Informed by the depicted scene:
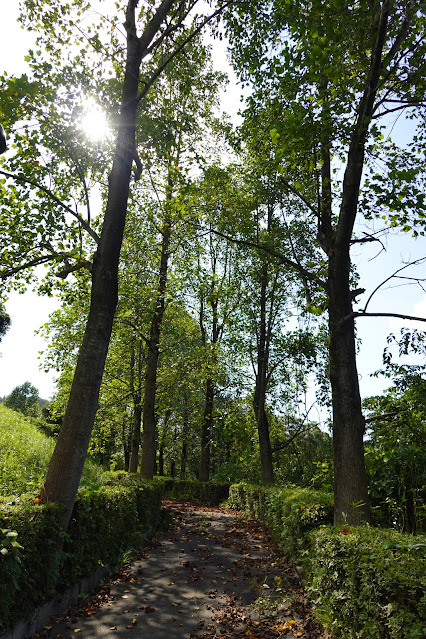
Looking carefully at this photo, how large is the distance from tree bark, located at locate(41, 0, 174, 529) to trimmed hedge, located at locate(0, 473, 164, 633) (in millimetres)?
473

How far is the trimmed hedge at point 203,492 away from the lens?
22.2 meters

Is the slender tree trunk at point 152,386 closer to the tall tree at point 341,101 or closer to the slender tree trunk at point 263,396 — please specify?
the slender tree trunk at point 263,396

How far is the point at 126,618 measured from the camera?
5230mm

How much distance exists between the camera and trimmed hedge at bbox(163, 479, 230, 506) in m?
22.2

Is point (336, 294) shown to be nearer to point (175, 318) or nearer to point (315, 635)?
point (315, 635)

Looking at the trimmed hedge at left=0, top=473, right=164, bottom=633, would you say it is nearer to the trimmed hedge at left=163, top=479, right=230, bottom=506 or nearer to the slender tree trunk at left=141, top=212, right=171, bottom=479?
the slender tree trunk at left=141, top=212, right=171, bottom=479

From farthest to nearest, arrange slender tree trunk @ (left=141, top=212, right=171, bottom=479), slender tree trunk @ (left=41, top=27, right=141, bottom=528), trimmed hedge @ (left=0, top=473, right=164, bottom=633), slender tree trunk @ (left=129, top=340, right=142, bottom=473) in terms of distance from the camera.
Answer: slender tree trunk @ (left=129, top=340, right=142, bottom=473), slender tree trunk @ (left=141, top=212, right=171, bottom=479), slender tree trunk @ (left=41, top=27, right=141, bottom=528), trimmed hedge @ (left=0, top=473, right=164, bottom=633)

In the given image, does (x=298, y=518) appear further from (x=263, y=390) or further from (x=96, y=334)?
(x=263, y=390)

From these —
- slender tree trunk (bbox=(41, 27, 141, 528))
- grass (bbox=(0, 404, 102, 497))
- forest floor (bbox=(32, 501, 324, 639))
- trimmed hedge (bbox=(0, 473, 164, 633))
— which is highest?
slender tree trunk (bbox=(41, 27, 141, 528))

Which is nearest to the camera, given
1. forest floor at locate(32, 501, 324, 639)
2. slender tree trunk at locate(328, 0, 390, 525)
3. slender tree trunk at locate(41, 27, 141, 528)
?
forest floor at locate(32, 501, 324, 639)

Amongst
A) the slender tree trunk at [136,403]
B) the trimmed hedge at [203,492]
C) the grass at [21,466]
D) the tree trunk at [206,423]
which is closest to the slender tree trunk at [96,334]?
the grass at [21,466]

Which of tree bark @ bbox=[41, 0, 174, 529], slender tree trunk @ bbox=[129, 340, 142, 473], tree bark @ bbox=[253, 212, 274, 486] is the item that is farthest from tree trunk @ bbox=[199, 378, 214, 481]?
tree bark @ bbox=[41, 0, 174, 529]

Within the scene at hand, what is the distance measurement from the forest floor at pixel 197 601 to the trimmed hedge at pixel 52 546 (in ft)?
1.35

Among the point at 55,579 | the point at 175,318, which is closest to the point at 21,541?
the point at 55,579
